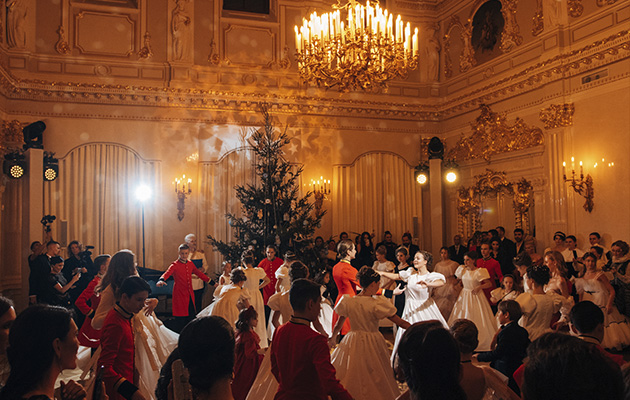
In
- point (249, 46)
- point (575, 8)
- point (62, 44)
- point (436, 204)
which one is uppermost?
point (249, 46)

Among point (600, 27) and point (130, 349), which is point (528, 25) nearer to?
point (600, 27)

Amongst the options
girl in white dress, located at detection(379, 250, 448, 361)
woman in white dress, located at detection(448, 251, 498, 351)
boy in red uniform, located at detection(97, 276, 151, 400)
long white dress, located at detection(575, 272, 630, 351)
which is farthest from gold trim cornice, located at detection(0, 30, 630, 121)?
boy in red uniform, located at detection(97, 276, 151, 400)

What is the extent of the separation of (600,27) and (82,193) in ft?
38.7

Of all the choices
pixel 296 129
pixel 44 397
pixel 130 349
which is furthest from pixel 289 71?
pixel 44 397

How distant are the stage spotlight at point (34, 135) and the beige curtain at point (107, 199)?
690mm

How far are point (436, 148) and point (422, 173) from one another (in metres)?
0.81

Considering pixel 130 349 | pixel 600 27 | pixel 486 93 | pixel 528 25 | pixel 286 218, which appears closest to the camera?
pixel 130 349

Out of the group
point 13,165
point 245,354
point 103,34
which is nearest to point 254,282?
point 245,354

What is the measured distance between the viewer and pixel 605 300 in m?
7.39

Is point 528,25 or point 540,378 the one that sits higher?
point 528,25

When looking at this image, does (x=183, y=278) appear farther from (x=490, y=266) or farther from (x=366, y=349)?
(x=490, y=266)

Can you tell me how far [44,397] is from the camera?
76.4 inches

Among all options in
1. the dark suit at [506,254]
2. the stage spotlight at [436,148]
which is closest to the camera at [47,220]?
the stage spotlight at [436,148]

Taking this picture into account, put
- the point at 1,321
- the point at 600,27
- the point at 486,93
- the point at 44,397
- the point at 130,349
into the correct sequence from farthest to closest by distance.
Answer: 1. the point at 486,93
2. the point at 600,27
3. the point at 130,349
4. the point at 1,321
5. the point at 44,397
